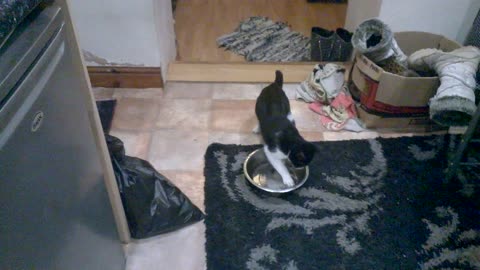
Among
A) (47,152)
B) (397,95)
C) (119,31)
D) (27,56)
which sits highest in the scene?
(27,56)

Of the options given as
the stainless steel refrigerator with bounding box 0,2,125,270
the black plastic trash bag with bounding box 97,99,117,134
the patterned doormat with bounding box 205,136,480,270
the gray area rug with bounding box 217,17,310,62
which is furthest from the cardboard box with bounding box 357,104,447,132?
the stainless steel refrigerator with bounding box 0,2,125,270

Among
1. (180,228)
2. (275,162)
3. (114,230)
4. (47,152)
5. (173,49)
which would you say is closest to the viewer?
(47,152)

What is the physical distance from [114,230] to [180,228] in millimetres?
310

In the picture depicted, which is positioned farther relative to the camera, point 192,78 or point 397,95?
point 192,78

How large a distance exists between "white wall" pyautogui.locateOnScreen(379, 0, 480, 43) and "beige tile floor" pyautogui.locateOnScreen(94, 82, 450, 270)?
22.5 inches

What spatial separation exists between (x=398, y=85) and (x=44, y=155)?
4.70 ft

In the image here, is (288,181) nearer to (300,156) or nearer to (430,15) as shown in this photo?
(300,156)

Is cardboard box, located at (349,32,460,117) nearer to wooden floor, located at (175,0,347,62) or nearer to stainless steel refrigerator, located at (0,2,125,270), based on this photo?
wooden floor, located at (175,0,347,62)

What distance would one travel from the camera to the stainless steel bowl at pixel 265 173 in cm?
155

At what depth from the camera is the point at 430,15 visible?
1.93 metres

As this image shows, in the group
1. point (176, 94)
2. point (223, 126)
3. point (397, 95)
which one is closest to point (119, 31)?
point (176, 94)

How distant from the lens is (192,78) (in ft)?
7.09

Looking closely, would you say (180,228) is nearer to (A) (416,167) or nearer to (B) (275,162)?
(B) (275,162)

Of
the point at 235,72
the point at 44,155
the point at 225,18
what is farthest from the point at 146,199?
the point at 225,18
